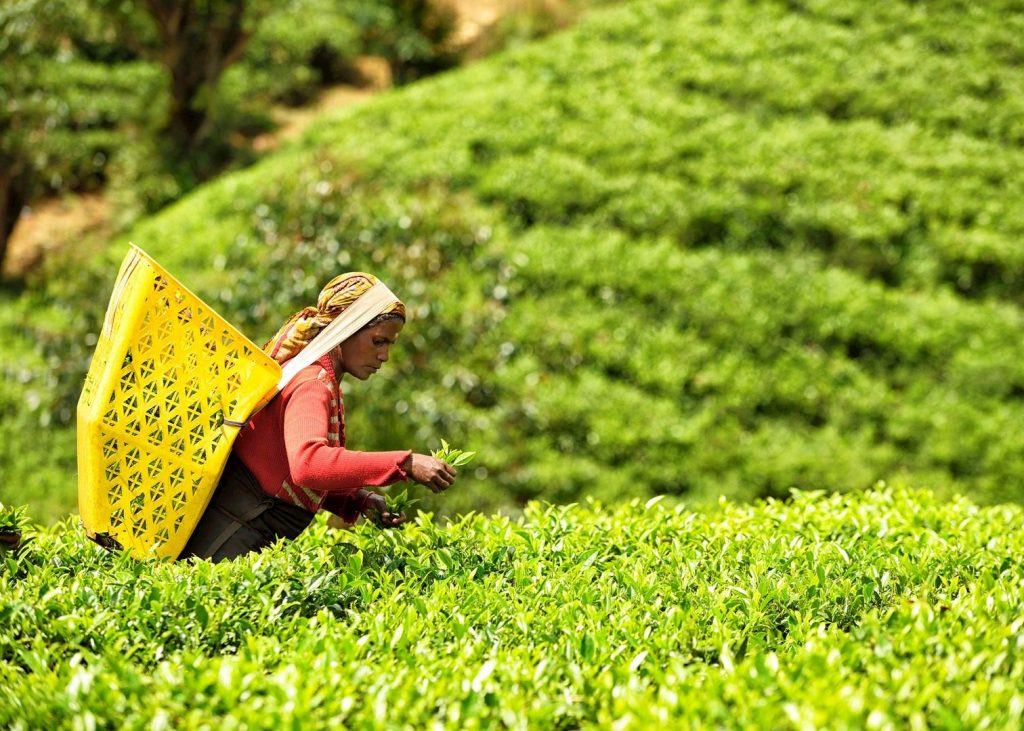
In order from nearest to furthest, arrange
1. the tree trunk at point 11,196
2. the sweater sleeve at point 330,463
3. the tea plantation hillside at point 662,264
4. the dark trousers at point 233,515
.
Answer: the sweater sleeve at point 330,463, the dark trousers at point 233,515, the tea plantation hillside at point 662,264, the tree trunk at point 11,196

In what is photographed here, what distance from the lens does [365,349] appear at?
359 cm

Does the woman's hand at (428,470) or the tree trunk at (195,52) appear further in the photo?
the tree trunk at (195,52)

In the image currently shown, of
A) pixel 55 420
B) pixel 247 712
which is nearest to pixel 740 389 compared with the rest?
pixel 55 420

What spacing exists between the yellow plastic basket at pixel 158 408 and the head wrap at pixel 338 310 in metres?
0.20

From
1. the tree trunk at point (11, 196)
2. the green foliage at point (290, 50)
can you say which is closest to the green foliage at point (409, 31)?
the green foliage at point (290, 50)

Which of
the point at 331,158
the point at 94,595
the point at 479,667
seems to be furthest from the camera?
the point at 331,158

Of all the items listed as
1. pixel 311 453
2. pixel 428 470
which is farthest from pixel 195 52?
pixel 428 470

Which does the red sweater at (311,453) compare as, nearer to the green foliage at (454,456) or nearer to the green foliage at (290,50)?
the green foliage at (454,456)

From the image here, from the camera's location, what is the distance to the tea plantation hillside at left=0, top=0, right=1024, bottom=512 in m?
8.27

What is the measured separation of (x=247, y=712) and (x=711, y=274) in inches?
294

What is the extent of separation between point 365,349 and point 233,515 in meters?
0.71

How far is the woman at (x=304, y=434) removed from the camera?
3.42 meters

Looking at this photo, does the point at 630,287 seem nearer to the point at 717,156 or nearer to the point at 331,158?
the point at 717,156

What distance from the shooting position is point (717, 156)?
35.2 ft
